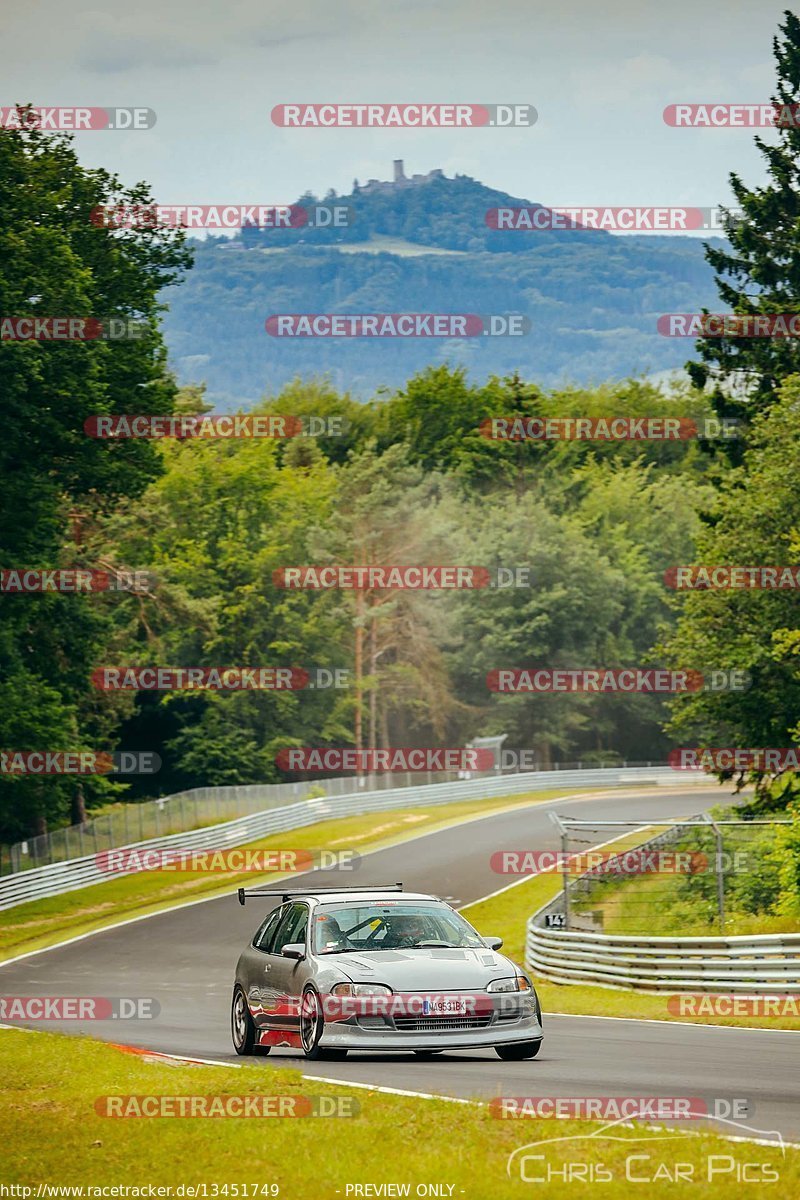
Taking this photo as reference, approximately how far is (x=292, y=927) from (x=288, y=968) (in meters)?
0.80

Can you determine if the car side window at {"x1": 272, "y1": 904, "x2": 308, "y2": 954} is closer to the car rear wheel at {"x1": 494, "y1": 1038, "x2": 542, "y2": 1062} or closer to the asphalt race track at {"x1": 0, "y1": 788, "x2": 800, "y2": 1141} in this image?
the asphalt race track at {"x1": 0, "y1": 788, "x2": 800, "y2": 1141}

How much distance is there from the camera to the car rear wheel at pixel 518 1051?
1434cm

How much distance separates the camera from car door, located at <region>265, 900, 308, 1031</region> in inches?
583

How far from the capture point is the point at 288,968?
15055 mm

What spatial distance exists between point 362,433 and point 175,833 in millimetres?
69567

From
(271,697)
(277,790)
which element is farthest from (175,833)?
(271,697)

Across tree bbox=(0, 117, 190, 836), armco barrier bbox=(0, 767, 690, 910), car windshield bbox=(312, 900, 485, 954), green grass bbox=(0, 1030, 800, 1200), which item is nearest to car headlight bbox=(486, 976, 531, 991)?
car windshield bbox=(312, 900, 485, 954)

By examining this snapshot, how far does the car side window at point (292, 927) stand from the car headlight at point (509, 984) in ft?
6.79

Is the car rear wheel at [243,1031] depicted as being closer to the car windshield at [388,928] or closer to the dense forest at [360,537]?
the car windshield at [388,928]

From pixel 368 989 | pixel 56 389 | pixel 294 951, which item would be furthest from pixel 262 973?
pixel 56 389

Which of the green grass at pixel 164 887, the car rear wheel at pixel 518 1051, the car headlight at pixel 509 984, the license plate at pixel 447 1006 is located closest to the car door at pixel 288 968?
the license plate at pixel 447 1006

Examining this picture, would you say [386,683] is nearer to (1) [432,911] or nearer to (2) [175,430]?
(2) [175,430]

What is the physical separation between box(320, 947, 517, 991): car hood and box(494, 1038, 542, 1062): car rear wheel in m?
0.64

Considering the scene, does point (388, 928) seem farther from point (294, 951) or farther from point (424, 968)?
point (424, 968)
